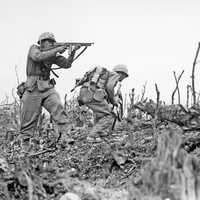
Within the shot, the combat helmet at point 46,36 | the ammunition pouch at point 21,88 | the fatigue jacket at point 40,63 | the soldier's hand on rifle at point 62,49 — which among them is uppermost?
the combat helmet at point 46,36

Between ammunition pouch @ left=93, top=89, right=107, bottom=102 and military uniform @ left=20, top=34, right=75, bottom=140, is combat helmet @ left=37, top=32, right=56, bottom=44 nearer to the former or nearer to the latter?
military uniform @ left=20, top=34, right=75, bottom=140

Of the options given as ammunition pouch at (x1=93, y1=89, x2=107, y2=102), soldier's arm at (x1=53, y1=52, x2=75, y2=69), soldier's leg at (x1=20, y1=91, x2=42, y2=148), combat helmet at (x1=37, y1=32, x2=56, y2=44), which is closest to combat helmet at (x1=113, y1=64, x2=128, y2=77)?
ammunition pouch at (x1=93, y1=89, x2=107, y2=102)

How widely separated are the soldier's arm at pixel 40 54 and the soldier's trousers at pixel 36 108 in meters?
0.48

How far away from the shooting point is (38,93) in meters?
6.93

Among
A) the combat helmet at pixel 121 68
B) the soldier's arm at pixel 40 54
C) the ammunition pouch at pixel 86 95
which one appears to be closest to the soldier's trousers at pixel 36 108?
the soldier's arm at pixel 40 54

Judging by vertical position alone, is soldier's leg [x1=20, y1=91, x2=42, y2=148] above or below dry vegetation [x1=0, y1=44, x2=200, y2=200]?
above

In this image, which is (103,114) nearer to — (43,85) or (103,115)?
(103,115)

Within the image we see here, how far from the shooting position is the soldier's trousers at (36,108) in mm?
6871

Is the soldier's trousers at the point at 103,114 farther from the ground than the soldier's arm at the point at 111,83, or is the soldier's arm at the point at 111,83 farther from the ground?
the soldier's arm at the point at 111,83

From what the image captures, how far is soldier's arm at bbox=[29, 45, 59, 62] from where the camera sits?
676cm

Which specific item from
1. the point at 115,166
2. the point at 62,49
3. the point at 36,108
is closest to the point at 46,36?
the point at 62,49

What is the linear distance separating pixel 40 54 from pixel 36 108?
81 centimetres

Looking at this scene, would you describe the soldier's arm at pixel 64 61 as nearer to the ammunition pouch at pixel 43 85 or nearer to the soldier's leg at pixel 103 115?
the ammunition pouch at pixel 43 85

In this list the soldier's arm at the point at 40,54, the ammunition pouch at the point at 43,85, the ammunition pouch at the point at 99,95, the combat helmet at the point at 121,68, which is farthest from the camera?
the combat helmet at the point at 121,68
